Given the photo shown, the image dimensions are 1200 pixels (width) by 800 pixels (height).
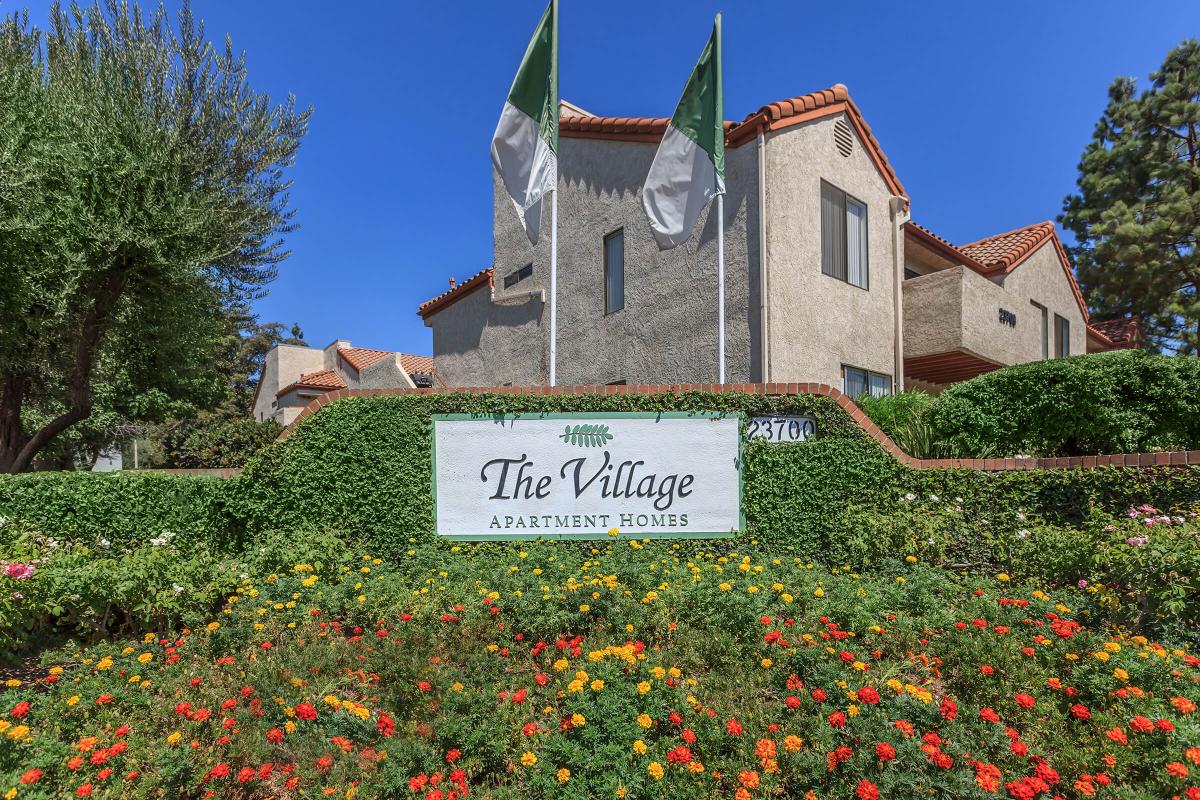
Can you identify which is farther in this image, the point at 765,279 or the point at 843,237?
the point at 843,237

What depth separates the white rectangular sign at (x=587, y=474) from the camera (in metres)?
7.30

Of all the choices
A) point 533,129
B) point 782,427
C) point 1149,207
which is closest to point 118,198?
point 533,129

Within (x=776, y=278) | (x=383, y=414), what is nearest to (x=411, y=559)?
(x=383, y=414)

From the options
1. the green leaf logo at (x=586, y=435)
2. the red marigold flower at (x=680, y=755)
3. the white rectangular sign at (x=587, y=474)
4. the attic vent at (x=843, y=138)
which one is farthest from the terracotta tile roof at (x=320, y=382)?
the red marigold flower at (x=680, y=755)

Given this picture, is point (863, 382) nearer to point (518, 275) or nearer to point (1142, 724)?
point (518, 275)

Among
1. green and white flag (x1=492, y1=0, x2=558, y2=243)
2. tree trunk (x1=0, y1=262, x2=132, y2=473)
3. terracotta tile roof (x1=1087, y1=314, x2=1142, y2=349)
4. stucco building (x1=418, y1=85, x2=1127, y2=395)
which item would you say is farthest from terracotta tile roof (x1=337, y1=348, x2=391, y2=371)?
terracotta tile roof (x1=1087, y1=314, x2=1142, y2=349)

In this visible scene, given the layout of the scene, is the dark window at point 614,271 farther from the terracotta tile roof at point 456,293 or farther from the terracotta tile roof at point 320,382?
the terracotta tile roof at point 320,382

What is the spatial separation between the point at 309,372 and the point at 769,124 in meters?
33.1

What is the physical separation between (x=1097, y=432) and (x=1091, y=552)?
117 inches

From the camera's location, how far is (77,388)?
11.3 metres

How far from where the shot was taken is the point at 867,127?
1356 centimetres

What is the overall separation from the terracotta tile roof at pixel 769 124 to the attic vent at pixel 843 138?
8.9 inches

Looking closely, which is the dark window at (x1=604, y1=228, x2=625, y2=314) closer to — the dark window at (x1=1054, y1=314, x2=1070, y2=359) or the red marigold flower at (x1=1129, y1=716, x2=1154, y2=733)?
the red marigold flower at (x1=1129, y1=716, x2=1154, y2=733)

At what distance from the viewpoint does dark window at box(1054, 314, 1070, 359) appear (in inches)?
729
